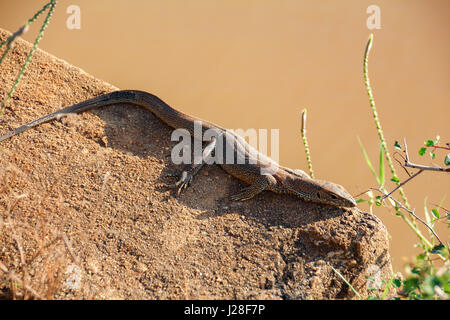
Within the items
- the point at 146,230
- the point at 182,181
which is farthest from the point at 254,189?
the point at 146,230

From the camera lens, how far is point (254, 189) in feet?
19.4

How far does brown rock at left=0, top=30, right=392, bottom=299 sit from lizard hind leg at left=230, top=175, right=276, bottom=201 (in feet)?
0.56

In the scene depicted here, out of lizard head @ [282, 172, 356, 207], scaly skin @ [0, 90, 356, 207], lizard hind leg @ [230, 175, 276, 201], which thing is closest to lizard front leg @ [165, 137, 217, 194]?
scaly skin @ [0, 90, 356, 207]

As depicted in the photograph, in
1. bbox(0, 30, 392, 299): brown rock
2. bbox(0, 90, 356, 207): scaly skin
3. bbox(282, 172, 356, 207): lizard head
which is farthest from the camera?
bbox(0, 90, 356, 207): scaly skin

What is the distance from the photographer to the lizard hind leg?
Result: 5.89 m

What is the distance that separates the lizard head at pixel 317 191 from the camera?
568 centimetres

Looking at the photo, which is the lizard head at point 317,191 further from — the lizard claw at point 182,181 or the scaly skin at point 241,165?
the lizard claw at point 182,181

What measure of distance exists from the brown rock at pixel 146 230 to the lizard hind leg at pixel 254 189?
0.56 feet

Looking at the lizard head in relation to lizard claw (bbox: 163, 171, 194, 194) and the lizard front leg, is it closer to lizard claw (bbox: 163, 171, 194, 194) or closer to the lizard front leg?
the lizard front leg

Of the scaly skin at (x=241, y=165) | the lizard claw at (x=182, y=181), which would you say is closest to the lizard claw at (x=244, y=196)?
the scaly skin at (x=241, y=165)

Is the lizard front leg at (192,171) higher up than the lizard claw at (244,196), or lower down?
higher up

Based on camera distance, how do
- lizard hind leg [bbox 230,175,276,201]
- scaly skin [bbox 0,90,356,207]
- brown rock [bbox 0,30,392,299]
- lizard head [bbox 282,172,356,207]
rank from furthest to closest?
lizard hind leg [bbox 230,175,276,201] → scaly skin [bbox 0,90,356,207] → lizard head [bbox 282,172,356,207] → brown rock [bbox 0,30,392,299]
